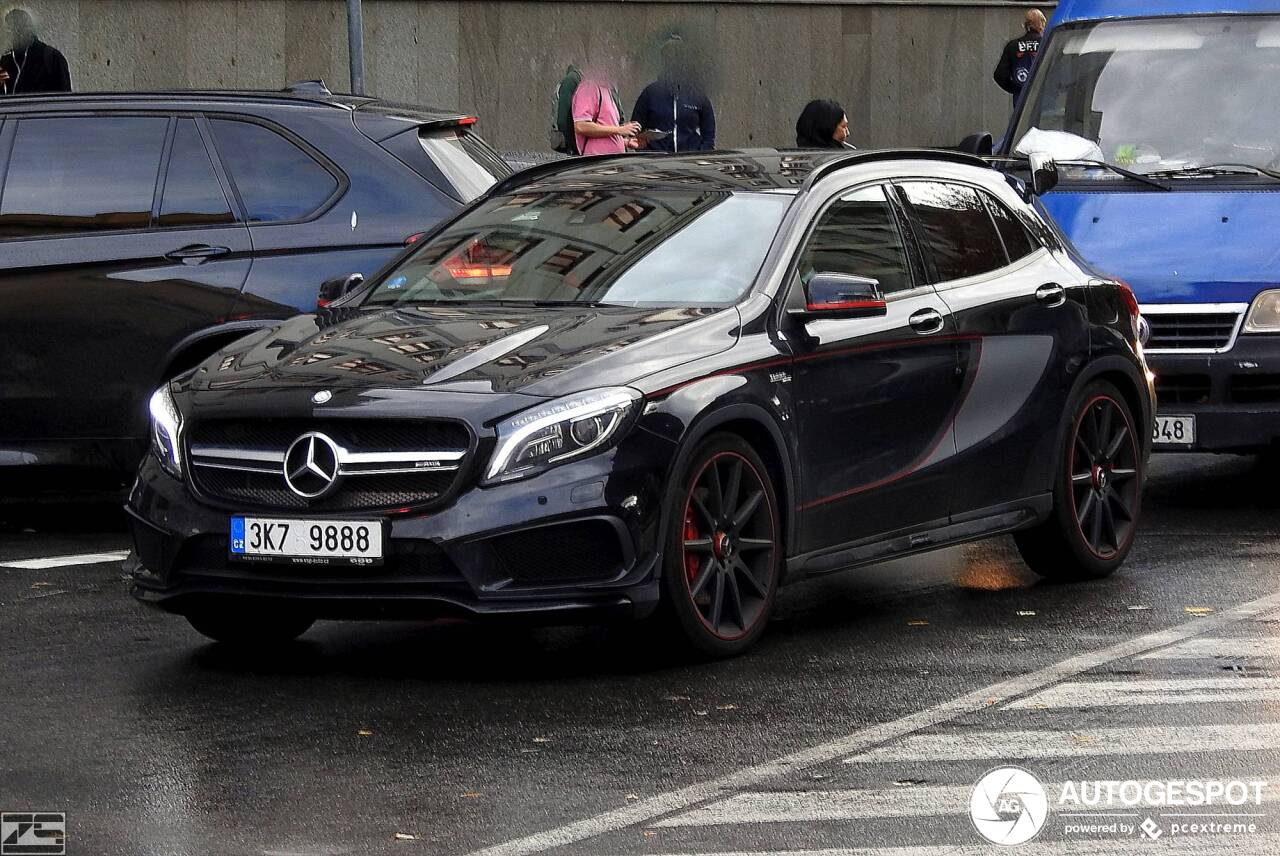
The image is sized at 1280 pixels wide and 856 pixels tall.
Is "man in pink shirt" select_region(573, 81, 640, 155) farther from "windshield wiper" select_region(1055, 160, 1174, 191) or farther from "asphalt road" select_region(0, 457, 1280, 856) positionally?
"asphalt road" select_region(0, 457, 1280, 856)

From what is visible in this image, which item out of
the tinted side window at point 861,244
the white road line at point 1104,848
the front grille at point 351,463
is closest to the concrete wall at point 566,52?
the tinted side window at point 861,244

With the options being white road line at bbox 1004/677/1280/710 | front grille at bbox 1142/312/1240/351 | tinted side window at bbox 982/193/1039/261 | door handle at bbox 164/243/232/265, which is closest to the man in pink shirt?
front grille at bbox 1142/312/1240/351

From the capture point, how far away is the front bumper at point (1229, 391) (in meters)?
11.2

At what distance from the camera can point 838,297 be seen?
802 cm

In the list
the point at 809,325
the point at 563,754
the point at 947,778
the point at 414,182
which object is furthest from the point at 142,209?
the point at 947,778

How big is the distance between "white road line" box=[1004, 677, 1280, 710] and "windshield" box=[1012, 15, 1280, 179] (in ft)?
16.7

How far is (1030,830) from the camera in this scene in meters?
5.72

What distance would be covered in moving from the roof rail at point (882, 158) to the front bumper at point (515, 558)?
1.64m

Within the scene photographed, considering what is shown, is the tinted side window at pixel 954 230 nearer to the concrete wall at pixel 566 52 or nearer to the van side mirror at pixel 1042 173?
the van side mirror at pixel 1042 173

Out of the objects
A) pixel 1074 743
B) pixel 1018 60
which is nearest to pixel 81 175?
pixel 1074 743

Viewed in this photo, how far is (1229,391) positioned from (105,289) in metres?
5.02

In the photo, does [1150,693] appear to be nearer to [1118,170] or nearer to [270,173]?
[270,173]

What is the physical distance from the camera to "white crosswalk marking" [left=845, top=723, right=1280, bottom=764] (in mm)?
6461

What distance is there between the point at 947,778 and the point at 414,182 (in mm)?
5271
